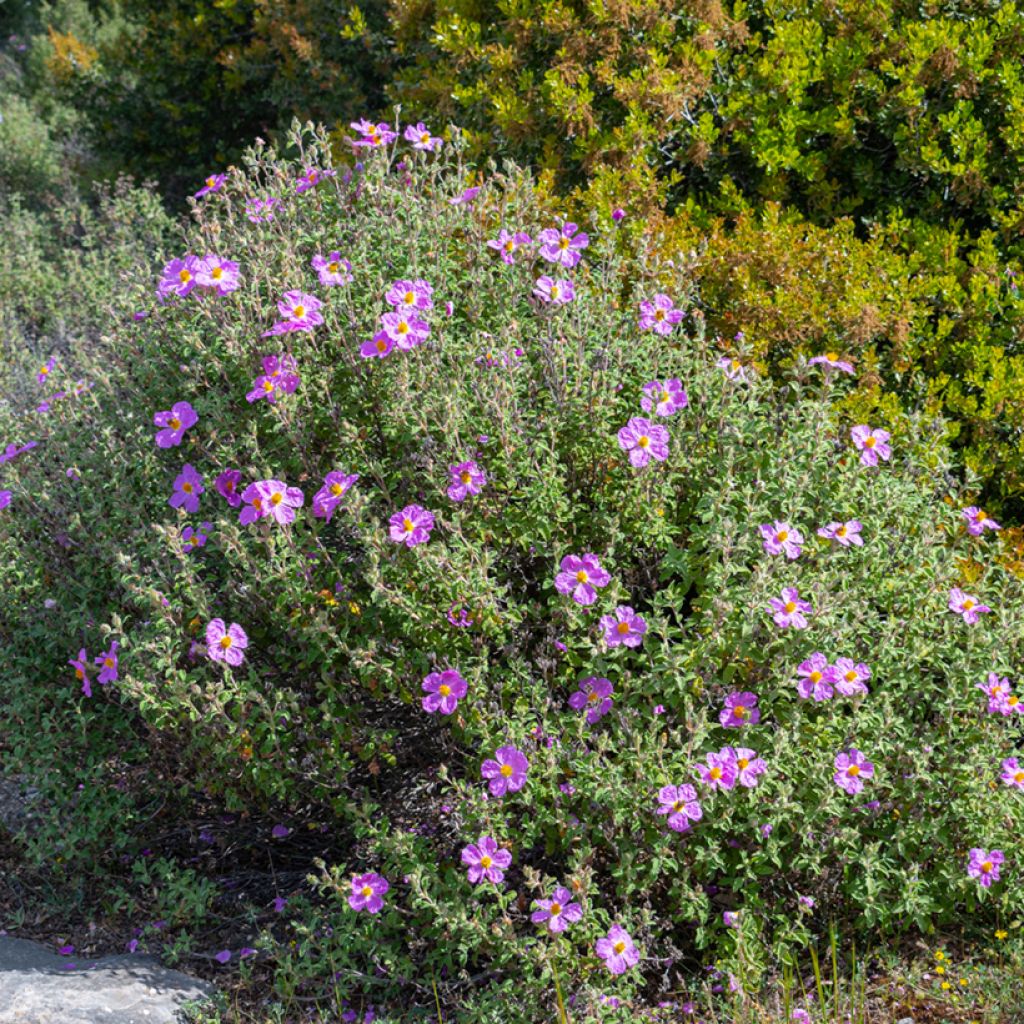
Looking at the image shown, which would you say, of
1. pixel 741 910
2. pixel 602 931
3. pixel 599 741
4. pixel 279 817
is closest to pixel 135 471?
pixel 279 817

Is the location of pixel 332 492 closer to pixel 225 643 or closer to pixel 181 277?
pixel 225 643

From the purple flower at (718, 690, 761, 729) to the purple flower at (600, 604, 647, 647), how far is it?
24 centimetres

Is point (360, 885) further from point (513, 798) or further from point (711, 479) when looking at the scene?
point (711, 479)

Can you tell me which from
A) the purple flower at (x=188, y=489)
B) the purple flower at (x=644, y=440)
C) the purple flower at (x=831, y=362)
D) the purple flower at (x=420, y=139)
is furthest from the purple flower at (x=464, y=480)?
the purple flower at (x=420, y=139)

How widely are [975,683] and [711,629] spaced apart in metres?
0.73

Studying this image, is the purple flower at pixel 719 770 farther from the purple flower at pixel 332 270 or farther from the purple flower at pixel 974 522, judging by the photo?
the purple flower at pixel 332 270

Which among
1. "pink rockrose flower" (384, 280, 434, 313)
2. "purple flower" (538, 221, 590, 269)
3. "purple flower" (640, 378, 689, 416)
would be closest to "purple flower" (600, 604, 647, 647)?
"purple flower" (640, 378, 689, 416)

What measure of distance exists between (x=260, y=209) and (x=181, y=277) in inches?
18.1

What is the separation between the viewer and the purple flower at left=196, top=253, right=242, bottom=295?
2.63 meters

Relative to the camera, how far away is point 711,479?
111 inches

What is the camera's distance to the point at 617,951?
2.36m

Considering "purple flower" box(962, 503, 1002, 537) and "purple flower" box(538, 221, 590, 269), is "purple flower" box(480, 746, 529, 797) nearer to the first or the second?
"purple flower" box(538, 221, 590, 269)

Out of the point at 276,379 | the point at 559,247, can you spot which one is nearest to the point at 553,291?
the point at 559,247

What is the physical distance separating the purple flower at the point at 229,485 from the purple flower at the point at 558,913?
1.15m
